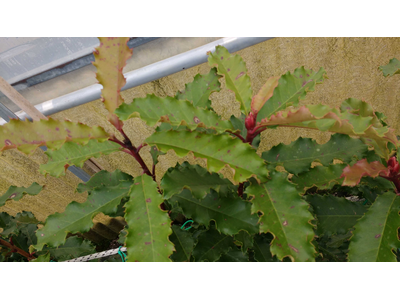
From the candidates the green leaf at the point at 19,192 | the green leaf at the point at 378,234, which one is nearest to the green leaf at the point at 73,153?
the green leaf at the point at 19,192

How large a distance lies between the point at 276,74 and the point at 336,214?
0.87 metres

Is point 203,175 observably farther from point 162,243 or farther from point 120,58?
point 120,58

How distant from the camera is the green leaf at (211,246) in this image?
89 centimetres

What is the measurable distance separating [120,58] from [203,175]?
420 millimetres

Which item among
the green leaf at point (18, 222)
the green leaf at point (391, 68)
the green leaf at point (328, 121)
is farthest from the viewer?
the green leaf at point (18, 222)

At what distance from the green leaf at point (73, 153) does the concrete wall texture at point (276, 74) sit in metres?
0.66

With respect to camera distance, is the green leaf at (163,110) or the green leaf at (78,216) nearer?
the green leaf at (163,110)

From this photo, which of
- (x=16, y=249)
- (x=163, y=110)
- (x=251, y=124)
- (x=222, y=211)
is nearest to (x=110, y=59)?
(x=163, y=110)

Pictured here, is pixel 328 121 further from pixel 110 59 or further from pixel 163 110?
pixel 110 59

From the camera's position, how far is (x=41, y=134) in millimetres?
692

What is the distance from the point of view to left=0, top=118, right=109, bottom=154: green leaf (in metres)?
0.66

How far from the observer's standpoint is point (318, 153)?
865 mm

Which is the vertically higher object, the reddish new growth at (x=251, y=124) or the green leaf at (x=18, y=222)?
the green leaf at (x=18, y=222)

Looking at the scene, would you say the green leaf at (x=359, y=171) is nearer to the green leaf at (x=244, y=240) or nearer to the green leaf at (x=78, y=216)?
the green leaf at (x=244, y=240)
